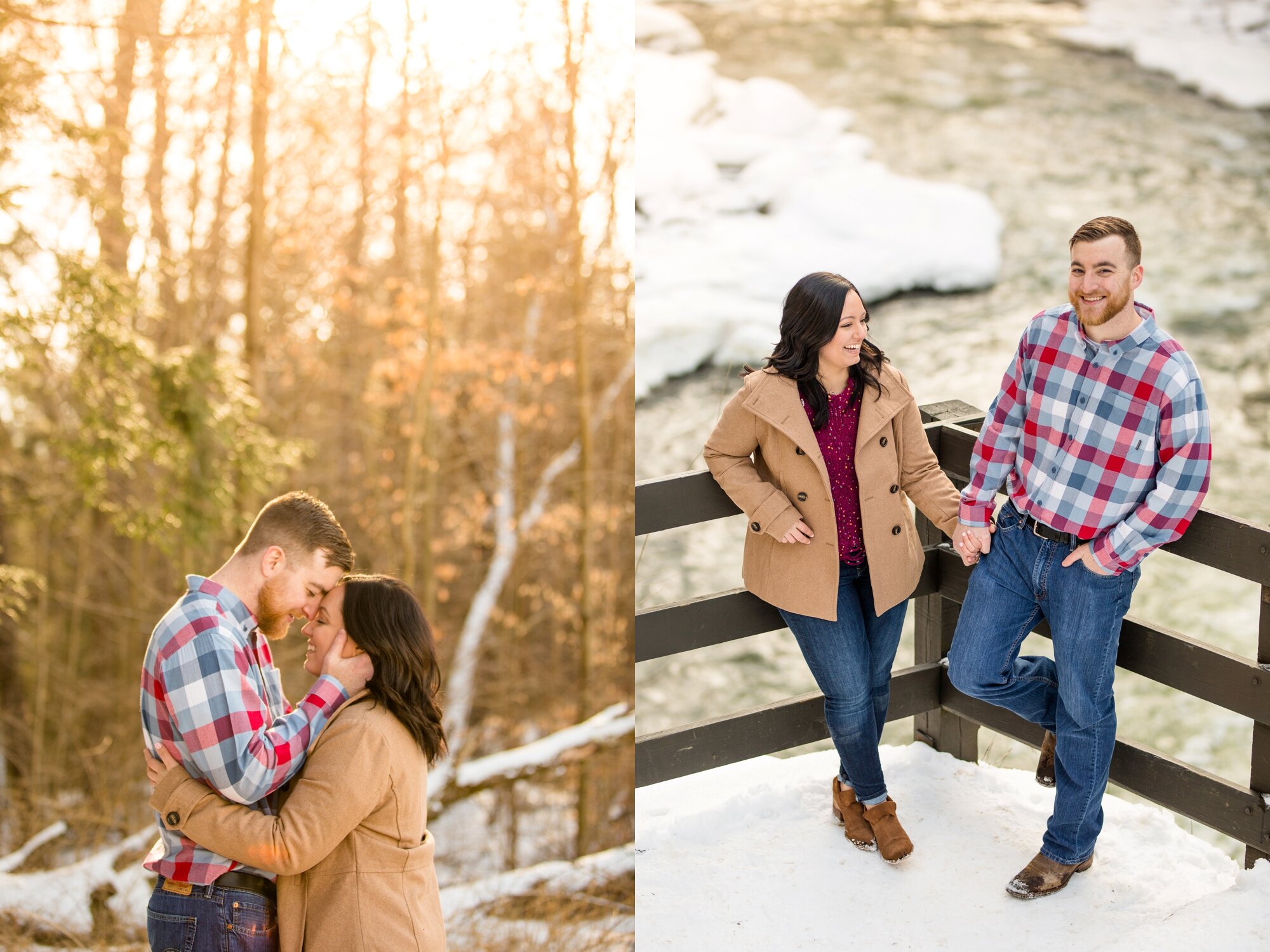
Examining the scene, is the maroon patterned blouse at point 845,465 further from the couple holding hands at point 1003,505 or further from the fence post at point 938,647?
the fence post at point 938,647

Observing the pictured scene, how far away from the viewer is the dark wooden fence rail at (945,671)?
2.46 m

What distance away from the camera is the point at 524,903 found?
7.39 m

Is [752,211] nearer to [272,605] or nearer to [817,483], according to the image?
[817,483]

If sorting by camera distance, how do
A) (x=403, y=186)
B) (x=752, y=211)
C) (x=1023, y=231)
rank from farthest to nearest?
(x=1023, y=231)
(x=752, y=211)
(x=403, y=186)

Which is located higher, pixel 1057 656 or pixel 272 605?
pixel 272 605

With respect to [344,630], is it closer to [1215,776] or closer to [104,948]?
[1215,776]

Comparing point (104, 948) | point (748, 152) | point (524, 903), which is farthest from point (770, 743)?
point (748, 152)

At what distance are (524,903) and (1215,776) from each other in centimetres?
547

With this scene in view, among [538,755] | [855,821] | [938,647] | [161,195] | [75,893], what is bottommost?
[538,755]

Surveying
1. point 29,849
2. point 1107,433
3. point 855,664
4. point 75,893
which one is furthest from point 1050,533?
point 29,849

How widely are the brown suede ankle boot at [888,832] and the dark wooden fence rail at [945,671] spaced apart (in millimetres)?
270

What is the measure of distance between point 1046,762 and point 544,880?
5.45 metres

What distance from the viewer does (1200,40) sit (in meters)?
11.8

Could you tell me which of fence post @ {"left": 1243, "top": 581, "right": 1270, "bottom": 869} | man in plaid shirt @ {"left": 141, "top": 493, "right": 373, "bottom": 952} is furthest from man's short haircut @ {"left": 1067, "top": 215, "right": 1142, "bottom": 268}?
man in plaid shirt @ {"left": 141, "top": 493, "right": 373, "bottom": 952}
